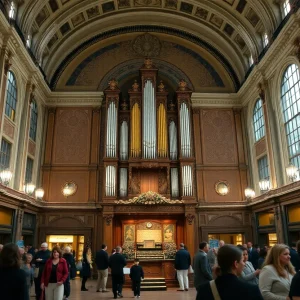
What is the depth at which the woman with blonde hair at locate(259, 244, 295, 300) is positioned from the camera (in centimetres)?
355

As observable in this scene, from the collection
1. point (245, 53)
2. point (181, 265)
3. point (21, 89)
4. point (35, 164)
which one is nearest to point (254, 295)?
point (181, 265)

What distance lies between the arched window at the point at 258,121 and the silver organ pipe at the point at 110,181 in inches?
322

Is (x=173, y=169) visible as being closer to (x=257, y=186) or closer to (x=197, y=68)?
(x=257, y=186)

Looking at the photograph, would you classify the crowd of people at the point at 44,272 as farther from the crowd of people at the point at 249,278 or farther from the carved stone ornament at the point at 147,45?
the carved stone ornament at the point at 147,45

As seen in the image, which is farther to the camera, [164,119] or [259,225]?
[164,119]

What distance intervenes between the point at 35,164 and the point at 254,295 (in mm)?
17375

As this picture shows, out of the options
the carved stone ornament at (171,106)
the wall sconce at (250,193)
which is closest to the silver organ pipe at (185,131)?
the carved stone ornament at (171,106)

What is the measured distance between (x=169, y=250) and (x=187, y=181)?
12.4ft

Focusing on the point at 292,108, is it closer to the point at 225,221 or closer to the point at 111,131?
the point at 225,221

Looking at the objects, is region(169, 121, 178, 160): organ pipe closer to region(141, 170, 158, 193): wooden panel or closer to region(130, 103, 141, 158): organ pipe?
region(141, 170, 158, 193): wooden panel

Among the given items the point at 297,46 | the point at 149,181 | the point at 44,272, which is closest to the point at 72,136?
the point at 149,181

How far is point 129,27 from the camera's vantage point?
2111 centimetres

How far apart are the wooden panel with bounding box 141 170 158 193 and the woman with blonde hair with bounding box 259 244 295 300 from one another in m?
14.8

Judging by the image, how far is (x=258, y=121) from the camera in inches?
719
